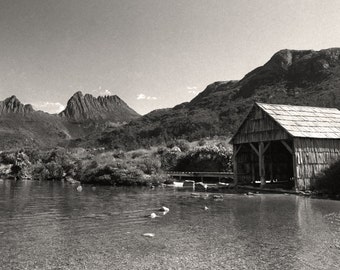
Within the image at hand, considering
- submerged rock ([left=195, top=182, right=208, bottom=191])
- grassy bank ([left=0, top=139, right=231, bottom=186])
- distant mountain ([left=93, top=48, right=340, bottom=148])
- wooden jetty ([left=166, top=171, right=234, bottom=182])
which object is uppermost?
distant mountain ([left=93, top=48, right=340, bottom=148])

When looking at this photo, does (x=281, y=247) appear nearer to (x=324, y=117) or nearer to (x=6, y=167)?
(x=324, y=117)

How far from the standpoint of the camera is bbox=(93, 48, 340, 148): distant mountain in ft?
267

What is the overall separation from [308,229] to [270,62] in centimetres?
12033

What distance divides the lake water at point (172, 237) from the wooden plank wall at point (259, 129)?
883cm

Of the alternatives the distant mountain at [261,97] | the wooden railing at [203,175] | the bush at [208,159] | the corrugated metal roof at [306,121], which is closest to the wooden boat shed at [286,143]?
the corrugated metal roof at [306,121]

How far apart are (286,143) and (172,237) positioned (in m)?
18.8

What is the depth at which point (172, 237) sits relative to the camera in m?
12.3

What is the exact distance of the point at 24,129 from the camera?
154125mm

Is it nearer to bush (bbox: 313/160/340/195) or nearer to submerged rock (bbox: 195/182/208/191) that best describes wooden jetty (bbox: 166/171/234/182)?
submerged rock (bbox: 195/182/208/191)

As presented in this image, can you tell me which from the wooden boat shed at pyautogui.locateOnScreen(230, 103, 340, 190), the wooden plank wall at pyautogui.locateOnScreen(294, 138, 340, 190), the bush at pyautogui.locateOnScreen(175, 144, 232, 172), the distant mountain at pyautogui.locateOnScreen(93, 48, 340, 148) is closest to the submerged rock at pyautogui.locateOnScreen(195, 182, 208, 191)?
the wooden boat shed at pyautogui.locateOnScreen(230, 103, 340, 190)

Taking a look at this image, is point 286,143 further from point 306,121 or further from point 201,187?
point 201,187

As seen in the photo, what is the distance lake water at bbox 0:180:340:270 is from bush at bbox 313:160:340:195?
5.38 meters

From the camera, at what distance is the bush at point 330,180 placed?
24.8m

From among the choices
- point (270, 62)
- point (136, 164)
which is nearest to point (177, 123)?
point (270, 62)
